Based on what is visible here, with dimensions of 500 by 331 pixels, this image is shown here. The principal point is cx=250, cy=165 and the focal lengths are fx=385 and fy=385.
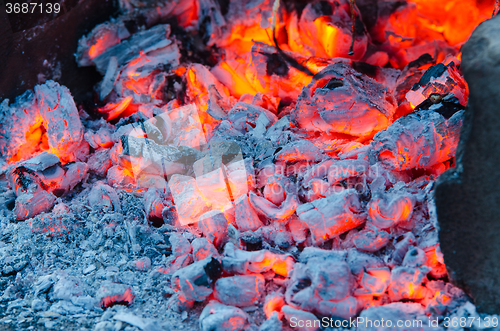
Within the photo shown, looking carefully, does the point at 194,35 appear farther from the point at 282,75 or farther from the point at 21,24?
the point at 21,24

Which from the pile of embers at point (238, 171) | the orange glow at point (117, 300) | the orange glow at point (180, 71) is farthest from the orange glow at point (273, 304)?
the orange glow at point (180, 71)

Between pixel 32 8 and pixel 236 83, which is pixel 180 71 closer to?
pixel 236 83

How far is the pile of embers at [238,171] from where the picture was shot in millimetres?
1307

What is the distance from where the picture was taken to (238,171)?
176cm

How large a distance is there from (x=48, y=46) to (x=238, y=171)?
4.81 feet

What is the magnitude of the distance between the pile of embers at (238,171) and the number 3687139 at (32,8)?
0.91 ft

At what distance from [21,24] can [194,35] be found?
112cm

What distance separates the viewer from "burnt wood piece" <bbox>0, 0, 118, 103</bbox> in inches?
83.1

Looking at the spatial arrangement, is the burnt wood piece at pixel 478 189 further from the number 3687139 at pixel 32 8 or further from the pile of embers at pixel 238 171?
the number 3687139 at pixel 32 8

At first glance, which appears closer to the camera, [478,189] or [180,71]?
[478,189]

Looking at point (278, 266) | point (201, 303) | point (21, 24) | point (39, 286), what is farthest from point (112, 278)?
point (21, 24)

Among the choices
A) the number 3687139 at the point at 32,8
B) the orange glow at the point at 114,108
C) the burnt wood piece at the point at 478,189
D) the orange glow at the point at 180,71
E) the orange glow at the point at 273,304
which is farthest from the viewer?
the orange glow at the point at 180,71

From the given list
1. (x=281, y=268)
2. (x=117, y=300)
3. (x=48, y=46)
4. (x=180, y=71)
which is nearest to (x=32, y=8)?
(x=48, y=46)

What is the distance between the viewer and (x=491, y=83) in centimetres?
106
